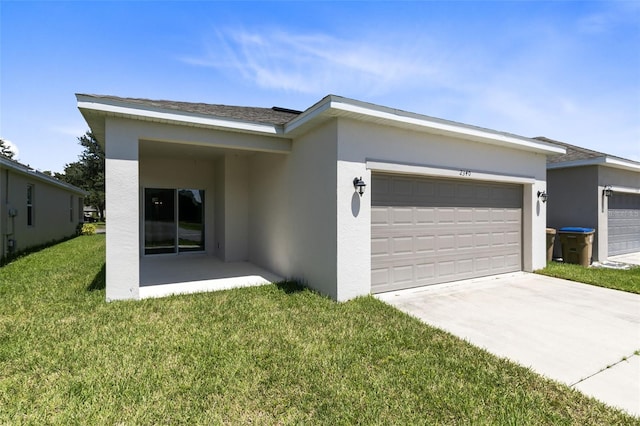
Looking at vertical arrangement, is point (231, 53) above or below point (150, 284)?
above

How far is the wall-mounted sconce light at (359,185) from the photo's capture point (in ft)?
17.4

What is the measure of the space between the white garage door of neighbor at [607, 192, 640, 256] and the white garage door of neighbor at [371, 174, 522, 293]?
17.1 feet

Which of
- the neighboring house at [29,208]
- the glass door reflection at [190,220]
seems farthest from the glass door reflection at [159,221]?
the neighboring house at [29,208]

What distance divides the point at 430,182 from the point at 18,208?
13.7 m

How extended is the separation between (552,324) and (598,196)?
7548 millimetres

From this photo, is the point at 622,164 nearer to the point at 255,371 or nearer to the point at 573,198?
the point at 573,198

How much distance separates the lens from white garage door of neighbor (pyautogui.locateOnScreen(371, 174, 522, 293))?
587cm

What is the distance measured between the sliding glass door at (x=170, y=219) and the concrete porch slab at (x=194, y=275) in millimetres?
727

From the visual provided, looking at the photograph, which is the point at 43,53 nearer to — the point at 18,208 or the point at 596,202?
the point at 18,208

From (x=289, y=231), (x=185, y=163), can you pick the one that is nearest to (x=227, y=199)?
(x=185, y=163)

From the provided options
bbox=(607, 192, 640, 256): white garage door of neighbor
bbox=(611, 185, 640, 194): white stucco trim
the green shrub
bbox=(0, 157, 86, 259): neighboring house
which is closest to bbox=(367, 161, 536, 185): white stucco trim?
bbox=(611, 185, 640, 194): white stucco trim

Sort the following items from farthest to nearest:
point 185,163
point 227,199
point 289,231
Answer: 1. point 185,163
2. point 227,199
3. point 289,231

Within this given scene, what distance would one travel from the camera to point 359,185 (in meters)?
5.30

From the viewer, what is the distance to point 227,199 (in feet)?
30.1
